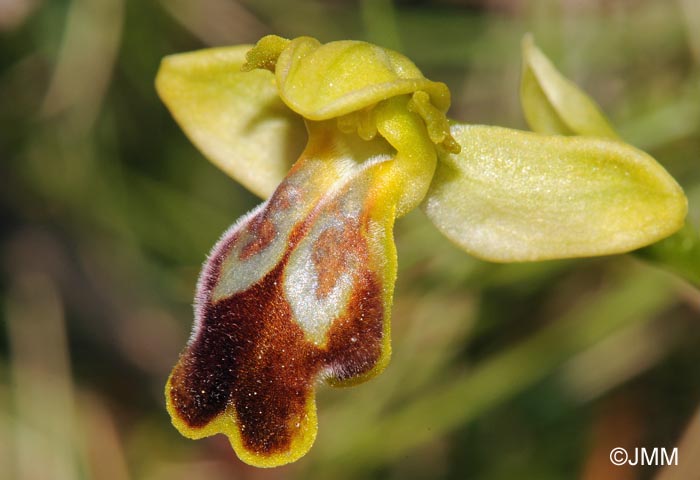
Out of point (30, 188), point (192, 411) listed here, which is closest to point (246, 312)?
point (192, 411)

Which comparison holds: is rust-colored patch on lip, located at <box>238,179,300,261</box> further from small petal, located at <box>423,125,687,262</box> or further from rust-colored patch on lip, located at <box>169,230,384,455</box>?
small petal, located at <box>423,125,687,262</box>

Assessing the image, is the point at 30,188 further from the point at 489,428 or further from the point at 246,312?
the point at 246,312


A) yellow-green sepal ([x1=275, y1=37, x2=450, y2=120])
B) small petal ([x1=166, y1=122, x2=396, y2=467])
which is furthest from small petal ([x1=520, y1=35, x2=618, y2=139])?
small petal ([x1=166, y1=122, x2=396, y2=467])

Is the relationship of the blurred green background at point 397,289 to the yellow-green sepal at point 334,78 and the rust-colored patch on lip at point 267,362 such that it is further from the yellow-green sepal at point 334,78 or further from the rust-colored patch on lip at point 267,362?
the rust-colored patch on lip at point 267,362

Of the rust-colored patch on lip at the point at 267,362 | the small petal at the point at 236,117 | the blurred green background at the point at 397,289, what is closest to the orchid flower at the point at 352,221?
the rust-colored patch on lip at the point at 267,362

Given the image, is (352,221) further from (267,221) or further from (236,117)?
(236,117)

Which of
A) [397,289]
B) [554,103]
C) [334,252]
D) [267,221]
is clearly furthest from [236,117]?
[397,289]

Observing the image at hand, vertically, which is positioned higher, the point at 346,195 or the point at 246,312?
the point at 346,195
